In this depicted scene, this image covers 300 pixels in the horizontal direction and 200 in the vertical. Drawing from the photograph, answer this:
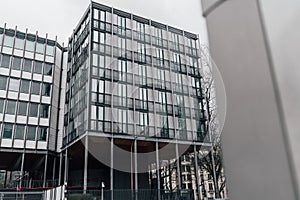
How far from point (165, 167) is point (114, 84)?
5597 mm

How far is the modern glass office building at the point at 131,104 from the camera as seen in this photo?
490 inches

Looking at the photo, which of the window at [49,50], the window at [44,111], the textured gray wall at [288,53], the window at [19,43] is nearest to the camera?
the textured gray wall at [288,53]

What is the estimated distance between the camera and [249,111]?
52 cm

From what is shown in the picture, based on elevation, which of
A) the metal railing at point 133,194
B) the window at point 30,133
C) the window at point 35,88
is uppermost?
the window at point 35,88

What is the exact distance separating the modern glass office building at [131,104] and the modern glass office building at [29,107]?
4.10 ft

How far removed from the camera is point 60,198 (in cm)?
711

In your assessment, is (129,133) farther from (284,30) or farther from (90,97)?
(284,30)

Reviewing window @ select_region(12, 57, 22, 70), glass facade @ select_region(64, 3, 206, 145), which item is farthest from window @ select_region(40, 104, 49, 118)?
window @ select_region(12, 57, 22, 70)

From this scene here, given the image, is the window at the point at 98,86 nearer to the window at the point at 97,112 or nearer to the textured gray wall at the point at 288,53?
the window at the point at 97,112

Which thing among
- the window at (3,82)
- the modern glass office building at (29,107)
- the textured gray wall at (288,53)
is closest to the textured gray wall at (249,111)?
the textured gray wall at (288,53)

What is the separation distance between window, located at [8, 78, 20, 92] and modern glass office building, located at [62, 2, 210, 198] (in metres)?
2.99

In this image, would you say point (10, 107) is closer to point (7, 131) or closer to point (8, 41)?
point (7, 131)

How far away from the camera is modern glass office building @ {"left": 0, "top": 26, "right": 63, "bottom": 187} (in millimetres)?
14344

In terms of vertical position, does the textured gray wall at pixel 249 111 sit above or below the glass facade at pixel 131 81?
below
